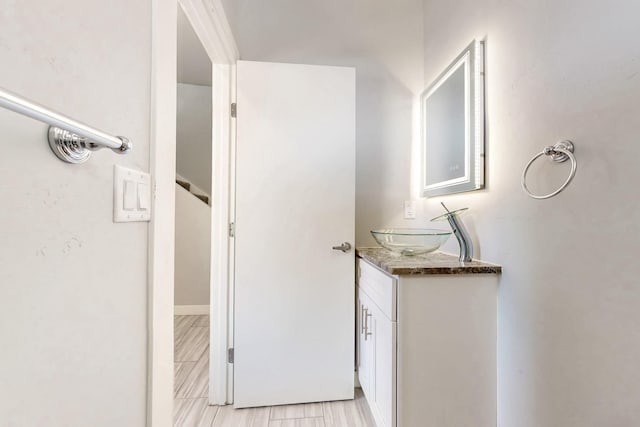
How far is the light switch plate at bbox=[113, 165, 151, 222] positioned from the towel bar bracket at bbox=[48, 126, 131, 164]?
0.36 ft

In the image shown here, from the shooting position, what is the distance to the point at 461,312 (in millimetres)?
1181

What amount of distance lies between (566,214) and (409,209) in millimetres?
1078

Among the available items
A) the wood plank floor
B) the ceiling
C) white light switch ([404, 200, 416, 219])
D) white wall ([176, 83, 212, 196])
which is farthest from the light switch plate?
white wall ([176, 83, 212, 196])

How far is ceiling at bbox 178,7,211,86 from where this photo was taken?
247cm

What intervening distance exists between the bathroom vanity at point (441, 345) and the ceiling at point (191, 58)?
2.61 metres

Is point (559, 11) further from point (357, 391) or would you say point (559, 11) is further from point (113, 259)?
point (357, 391)

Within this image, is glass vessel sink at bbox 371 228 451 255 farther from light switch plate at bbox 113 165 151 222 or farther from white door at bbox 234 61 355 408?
light switch plate at bbox 113 165 151 222

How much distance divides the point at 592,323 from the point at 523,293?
0.82 ft

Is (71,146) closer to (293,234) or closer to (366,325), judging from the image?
(293,234)

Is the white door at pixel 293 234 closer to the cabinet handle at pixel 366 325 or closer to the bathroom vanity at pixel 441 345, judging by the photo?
the cabinet handle at pixel 366 325

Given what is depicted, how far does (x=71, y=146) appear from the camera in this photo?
0.47m

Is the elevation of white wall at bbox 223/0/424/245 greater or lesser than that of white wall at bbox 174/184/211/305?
greater

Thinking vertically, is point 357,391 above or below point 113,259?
below

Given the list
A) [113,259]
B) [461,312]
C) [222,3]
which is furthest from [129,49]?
[461,312]
